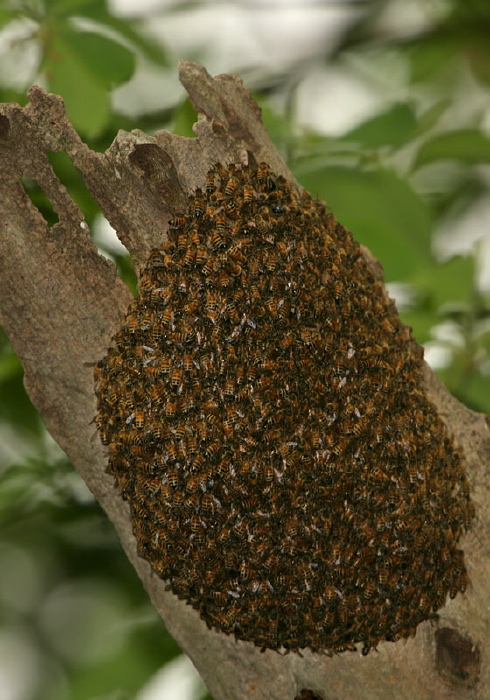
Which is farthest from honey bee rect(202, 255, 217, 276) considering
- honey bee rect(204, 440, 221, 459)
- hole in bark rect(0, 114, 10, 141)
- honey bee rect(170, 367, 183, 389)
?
hole in bark rect(0, 114, 10, 141)

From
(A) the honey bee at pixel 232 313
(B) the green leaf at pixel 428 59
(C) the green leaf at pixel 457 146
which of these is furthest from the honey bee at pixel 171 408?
(B) the green leaf at pixel 428 59

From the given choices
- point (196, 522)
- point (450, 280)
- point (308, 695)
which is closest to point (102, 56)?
point (450, 280)

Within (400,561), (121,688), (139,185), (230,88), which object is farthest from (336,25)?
Answer: (121,688)

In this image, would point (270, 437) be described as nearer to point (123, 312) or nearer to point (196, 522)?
point (196, 522)

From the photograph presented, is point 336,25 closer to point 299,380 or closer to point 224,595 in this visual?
point 299,380

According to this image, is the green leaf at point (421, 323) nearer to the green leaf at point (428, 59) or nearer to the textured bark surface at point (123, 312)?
the textured bark surface at point (123, 312)
